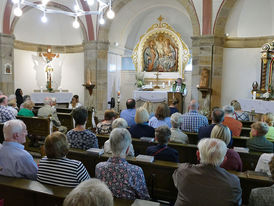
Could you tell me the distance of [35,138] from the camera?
678 cm

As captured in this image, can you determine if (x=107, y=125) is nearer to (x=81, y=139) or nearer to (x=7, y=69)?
(x=81, y=139)

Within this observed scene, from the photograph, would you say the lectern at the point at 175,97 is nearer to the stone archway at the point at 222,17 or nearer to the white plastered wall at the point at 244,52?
the white plastered wall at the point at 244,52

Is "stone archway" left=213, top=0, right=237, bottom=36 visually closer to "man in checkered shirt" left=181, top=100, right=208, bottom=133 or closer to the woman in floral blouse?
"man in checkered shirt" left=181, top=100, right=208, bottom=133

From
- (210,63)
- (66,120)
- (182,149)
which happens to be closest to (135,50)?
(210,63)

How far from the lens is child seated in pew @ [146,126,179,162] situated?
127 inches

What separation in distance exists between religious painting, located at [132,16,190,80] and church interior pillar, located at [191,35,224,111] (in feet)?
7.86

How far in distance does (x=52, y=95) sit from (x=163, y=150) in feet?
34.2

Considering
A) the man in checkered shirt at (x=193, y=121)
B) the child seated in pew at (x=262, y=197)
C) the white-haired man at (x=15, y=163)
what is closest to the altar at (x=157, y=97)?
the man in checkered shirt at (x=193, y=121)

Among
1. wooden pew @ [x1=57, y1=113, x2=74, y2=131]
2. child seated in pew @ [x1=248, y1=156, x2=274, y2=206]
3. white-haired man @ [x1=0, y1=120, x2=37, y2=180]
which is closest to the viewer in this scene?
child seated in pew @ [x1=248, y1=156, x2=274, y2=206]

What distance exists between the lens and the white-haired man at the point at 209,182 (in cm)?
213

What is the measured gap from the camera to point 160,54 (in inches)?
525

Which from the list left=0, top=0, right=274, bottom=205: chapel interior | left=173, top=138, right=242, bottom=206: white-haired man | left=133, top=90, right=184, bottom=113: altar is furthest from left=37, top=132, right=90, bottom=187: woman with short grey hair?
left=133, top=90, right=184, bottom=113: altar

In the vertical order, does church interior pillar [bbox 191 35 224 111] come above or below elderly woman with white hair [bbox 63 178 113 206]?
above

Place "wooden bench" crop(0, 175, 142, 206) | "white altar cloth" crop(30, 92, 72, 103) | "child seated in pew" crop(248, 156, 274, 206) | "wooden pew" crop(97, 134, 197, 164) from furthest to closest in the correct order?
"white altar cloth" crop(30, 92, 72, 103) < "wooden pew" crop(97, 134, 197, 164) < "wooden bench" crop(0, 175, 142, 206) < "child seated in pew" crop(248, 156, 274, 206)
